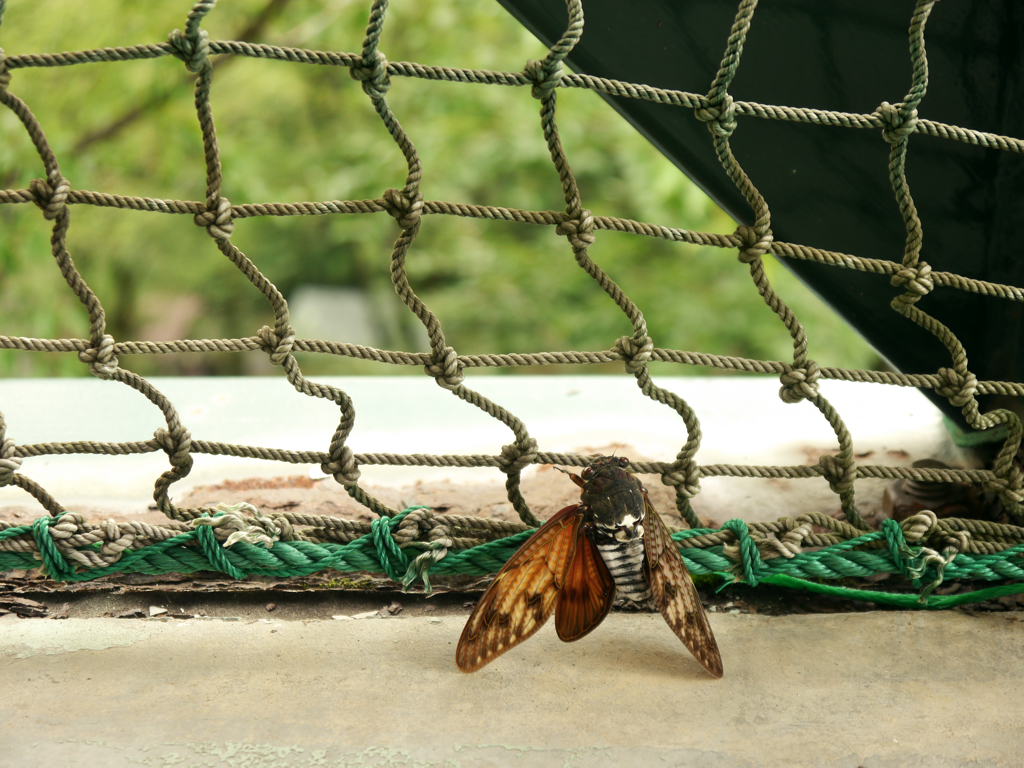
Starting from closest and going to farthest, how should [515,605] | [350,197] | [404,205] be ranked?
[515,605] < [404,205] < [350,197]

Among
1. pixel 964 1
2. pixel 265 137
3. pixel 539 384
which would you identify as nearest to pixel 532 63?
pixel 964 1

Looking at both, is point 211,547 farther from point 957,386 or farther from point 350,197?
point 350,197

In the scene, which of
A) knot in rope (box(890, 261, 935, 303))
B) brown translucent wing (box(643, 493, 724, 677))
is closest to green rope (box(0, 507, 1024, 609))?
brown translucent wing (box(643, 493, 724, 677))

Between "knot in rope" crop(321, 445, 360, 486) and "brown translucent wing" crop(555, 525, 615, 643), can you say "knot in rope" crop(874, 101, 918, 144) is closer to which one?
"brown translucent wing" crop(555, 525, 615, 643)

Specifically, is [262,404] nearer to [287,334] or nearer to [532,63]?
[287,334]

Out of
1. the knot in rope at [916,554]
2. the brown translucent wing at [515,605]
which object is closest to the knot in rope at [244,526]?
the brown translucent wing at [515,605]

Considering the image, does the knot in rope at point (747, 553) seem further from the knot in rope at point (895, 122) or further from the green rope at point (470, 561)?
the knot in rope at point (895, 122)

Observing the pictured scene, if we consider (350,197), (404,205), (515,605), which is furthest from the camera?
(350,197)

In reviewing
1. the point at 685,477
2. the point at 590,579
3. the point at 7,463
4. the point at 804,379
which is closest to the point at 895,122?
the point at 804,379
